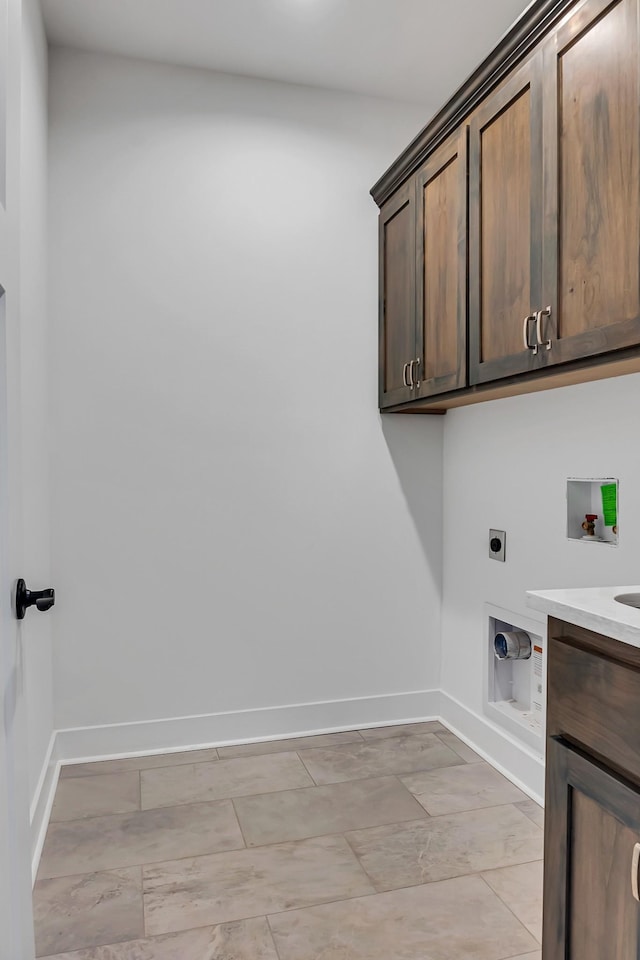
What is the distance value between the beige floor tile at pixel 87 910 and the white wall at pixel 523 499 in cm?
145

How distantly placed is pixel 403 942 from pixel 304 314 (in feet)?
7.09

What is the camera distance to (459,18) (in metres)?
2.34

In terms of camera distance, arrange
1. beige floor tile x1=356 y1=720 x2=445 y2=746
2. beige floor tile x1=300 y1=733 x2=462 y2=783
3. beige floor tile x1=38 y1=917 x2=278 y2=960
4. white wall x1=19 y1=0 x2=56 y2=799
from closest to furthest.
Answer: beige floor tile x1=38 y1=917 x2=278 y2=960 < white wall x1=19 y1=0 x2=56 y2=799 < beige floor tile x1=300 y1=733 x2=462 y2=783 < beige floor tile x1=356 y1=720 x2=445 y2=746

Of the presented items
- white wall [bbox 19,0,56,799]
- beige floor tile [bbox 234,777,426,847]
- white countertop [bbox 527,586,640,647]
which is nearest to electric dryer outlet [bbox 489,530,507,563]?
beige floor tile [bbox 234,777,426,847]

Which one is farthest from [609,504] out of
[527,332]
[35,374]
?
[35,374]

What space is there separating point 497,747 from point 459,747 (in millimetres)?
208

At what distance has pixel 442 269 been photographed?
89.3 inches

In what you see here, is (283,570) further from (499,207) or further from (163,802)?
→ (499,207)

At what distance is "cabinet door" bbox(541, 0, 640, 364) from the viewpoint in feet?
4.60

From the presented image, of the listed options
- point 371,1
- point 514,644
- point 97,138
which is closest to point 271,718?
point 514,644

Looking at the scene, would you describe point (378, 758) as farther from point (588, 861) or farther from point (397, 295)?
point (397, 295)

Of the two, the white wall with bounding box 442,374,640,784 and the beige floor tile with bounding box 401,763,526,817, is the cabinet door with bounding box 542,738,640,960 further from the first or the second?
the beige floor tile with bounding box 401,763,526,817

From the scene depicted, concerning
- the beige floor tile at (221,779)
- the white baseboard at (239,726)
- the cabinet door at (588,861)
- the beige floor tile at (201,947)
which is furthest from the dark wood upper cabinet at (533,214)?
the beige floor tile at (201,947)

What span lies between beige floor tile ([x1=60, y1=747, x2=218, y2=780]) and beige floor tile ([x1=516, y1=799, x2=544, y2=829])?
3.74 feet
